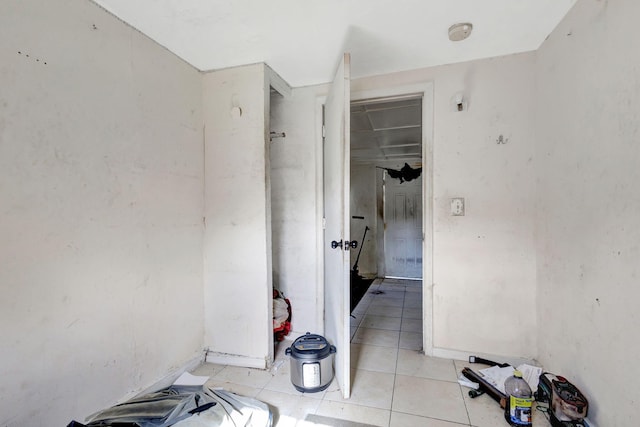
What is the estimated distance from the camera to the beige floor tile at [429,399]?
62.7 inches

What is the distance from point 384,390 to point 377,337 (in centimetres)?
80

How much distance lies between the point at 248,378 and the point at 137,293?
942 mm

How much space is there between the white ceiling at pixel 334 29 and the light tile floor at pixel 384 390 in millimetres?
2247

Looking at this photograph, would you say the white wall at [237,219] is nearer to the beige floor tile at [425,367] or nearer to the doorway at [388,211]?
the beige floor tile at [425,367]

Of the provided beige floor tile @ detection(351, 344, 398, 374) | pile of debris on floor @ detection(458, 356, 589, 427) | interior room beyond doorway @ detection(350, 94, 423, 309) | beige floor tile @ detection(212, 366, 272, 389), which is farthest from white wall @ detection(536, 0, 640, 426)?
interior room beyond doorway @ detection(350, 94, 423, 309)

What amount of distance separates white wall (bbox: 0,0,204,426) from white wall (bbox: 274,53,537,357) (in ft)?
6.06

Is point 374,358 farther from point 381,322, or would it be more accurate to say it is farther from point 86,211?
point 86,211

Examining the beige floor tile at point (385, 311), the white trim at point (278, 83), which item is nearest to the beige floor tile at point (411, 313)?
the beige floor tile at point (385, 311)

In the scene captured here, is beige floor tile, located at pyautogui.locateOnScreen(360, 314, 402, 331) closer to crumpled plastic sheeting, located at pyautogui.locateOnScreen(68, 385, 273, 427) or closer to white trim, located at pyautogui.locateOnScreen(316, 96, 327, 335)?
white trim, located at pyautogui.locateOnScreen(316, 96, 327, 335)

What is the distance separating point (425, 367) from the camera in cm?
208

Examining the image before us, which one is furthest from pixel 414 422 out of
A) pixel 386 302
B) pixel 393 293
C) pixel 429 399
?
pixel 393 293

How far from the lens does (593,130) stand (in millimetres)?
1396

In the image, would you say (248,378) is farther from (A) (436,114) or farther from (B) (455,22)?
(B) (455,22)

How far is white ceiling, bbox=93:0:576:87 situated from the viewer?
4.95 feet
